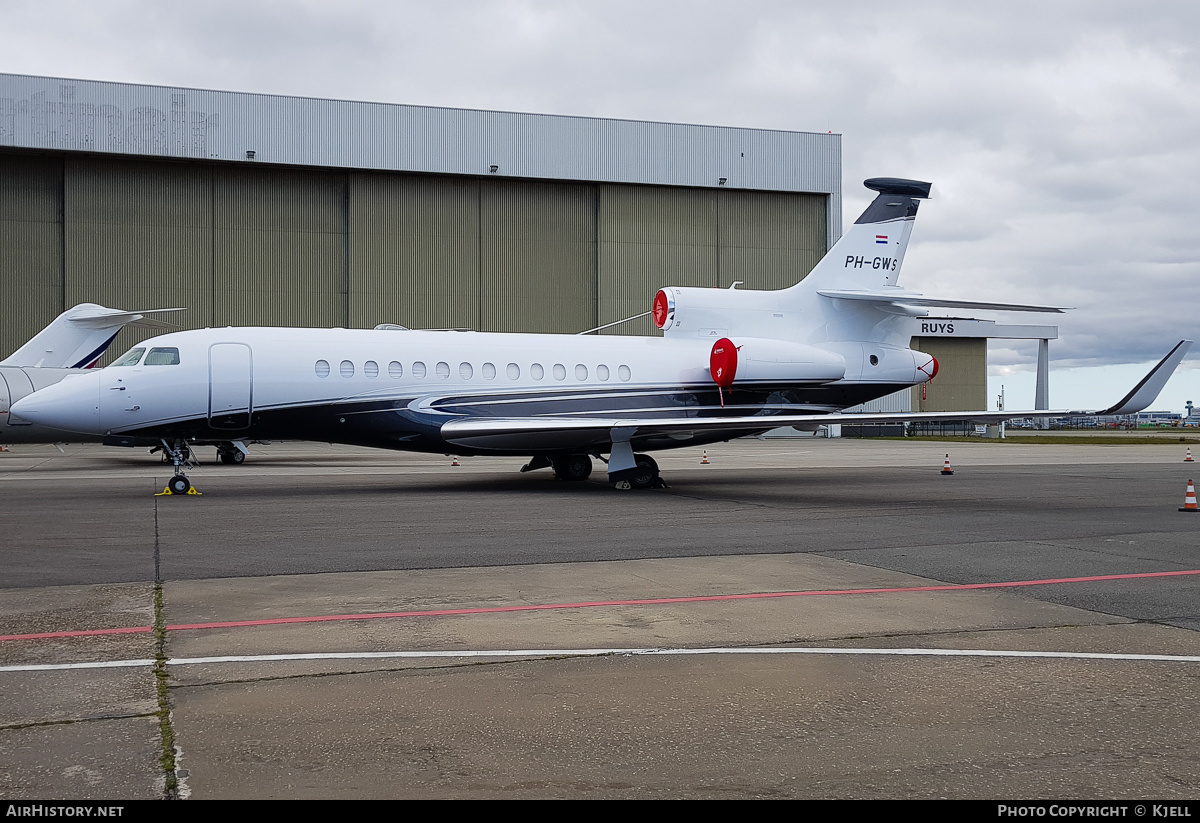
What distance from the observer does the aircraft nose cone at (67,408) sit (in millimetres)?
16562

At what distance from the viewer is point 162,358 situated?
56.4ft

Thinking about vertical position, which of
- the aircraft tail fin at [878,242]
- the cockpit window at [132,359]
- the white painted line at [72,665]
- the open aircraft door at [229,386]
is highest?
the aircraft tail fin at [878,242]

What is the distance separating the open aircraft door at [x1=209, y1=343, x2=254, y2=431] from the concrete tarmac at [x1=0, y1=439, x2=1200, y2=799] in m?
3.85

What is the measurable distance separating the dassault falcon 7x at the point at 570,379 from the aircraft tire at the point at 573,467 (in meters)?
0.03

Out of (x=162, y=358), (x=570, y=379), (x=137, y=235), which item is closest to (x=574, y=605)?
(x=162, y=358)

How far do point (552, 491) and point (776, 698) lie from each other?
13891 millimetres

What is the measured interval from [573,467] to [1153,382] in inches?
433

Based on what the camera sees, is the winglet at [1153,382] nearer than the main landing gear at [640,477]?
Yes

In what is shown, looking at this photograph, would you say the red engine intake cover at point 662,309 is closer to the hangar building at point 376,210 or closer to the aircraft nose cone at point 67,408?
the aircraft nose cone at point 67,408

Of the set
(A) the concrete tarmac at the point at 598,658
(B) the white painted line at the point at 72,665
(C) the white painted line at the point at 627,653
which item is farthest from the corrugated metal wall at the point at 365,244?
(C) the white painted line at the point at 627,653

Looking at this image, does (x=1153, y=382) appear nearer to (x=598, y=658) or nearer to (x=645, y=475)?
(x=645, y=475)

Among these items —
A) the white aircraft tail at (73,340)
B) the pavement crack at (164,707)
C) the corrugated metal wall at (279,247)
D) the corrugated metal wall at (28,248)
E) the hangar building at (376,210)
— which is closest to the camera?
the pavement crack at (164,707)

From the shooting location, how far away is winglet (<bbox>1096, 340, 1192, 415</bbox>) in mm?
15250
